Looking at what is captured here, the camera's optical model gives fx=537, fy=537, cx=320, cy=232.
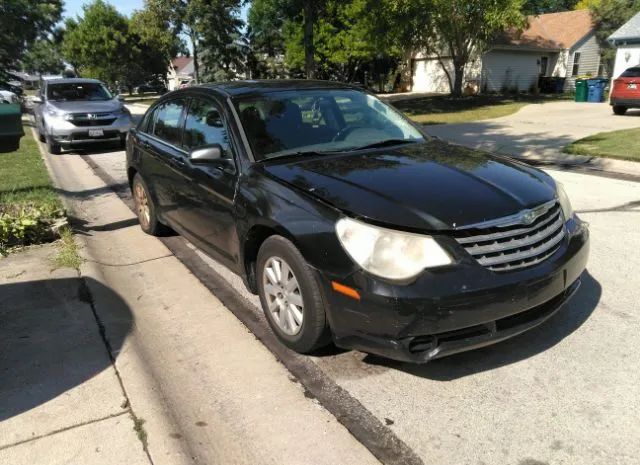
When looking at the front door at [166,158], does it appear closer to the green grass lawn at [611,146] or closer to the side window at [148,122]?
the side window at [148,122]

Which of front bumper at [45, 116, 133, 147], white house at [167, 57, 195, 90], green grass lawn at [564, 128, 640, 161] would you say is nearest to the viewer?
green grass lawn at [564, 128, 640, 161]

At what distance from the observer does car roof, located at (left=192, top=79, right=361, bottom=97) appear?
4223 mm

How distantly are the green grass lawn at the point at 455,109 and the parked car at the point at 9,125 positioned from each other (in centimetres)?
1622

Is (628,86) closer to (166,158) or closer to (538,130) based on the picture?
(538,130)

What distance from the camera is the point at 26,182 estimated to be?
8141mm

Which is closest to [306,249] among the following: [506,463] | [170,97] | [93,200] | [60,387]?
[506,463]

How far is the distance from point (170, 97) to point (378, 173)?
110 inches

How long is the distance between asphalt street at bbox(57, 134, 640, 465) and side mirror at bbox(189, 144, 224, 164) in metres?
1.17

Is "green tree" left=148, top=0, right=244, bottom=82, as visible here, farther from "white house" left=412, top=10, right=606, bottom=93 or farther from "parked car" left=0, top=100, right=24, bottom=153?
"parked car" left=0, top=100, right=24, bottom=153

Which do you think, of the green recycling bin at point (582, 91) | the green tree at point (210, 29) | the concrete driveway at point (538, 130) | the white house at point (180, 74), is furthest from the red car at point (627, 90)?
the white house at point (180, 74)

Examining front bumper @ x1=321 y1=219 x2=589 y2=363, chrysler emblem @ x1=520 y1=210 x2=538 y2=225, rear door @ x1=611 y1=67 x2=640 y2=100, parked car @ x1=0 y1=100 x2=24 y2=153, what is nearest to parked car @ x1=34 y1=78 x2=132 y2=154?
parked car @ x1=0 y1=100 x2=24 y2=153

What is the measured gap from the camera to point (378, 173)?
3330 millimetres

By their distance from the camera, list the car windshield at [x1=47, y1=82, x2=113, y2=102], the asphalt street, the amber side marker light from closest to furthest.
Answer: the asphalt street
the amber side marker light
the car windshield at [x1=47, y1=82, x2=113, y2=102]

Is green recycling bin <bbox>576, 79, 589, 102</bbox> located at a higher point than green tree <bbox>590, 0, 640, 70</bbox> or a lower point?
→ lower
